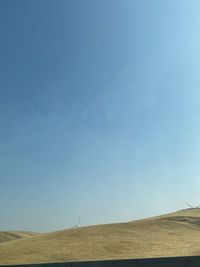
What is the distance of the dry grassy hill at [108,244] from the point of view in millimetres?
36438

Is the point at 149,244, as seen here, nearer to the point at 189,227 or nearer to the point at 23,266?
the point at 189,227

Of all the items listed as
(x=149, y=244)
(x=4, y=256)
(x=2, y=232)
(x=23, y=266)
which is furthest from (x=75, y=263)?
(x=2, y=232)

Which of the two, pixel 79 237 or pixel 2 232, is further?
pixel 2 232

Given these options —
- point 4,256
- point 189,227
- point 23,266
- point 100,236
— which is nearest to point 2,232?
point 189,227

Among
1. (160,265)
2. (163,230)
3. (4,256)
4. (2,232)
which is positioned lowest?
(160,265)

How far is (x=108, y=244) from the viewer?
42.8 metres

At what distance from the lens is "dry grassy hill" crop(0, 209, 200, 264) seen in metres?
36.4

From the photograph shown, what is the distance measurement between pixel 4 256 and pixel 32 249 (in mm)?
3308

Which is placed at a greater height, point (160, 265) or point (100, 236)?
point (100, 236)

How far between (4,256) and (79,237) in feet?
38.6

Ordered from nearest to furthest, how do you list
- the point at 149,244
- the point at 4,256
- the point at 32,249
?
the point at 4,256 < the point at 32,249 < the point at 149,244

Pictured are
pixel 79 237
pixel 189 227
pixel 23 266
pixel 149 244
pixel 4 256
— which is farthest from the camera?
pixel 189 227

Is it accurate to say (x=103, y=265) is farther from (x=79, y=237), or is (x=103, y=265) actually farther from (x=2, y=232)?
(x=2, y=232)

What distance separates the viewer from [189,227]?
62469mm
